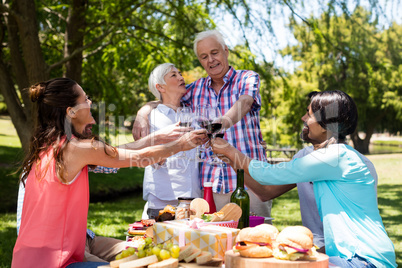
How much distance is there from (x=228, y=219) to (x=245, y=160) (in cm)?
55

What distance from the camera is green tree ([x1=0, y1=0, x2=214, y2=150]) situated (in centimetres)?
756

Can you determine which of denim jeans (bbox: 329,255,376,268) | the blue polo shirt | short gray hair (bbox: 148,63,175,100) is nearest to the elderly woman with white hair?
short gray hair (bbox: 148,63,175,100)

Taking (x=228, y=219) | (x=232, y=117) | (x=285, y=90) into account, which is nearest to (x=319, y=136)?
(x=232, y=117)

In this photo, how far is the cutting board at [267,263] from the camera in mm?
1761

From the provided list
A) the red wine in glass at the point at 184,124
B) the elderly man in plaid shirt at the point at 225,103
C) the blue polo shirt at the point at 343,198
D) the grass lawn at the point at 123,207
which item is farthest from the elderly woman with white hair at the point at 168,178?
the grass lawn at the point at 123,207

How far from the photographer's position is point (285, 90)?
884 centimetres

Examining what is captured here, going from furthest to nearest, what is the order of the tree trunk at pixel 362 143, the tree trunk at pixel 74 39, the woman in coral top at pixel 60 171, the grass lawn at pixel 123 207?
the tree trunk at pixel 362 143, the tree trunk at pixel 74 39, the grass lawn at pixel 123 207, the woman in coral top at pixel 60 171

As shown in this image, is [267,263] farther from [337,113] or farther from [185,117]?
[337,113]

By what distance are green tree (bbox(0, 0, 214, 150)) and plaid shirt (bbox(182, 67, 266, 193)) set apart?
381 cm

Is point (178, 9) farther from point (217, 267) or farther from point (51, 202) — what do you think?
point (217, 267)

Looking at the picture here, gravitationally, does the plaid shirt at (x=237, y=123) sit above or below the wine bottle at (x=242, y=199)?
above

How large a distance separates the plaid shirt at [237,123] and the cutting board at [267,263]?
158 cm

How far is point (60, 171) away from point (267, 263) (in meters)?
1.29

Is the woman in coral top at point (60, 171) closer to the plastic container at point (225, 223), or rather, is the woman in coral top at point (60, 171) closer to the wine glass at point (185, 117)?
the wine glass at point (185, 117)
